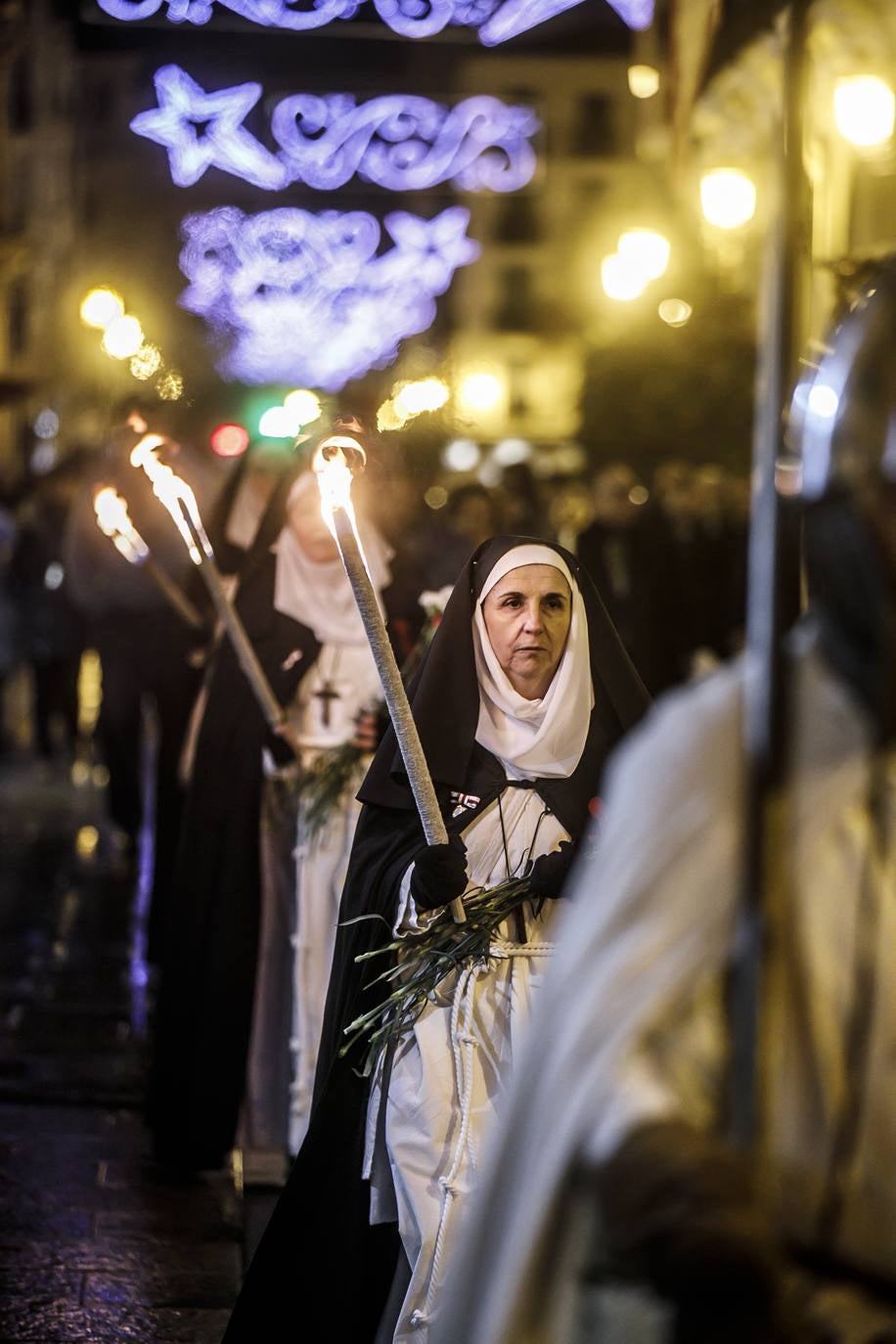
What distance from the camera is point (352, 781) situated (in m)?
6.95

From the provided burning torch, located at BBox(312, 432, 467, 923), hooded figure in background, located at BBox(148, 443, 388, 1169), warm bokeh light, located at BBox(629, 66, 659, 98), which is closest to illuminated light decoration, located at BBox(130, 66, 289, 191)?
hooded figure in background, located at BBox(148, 443, 388, 1169)

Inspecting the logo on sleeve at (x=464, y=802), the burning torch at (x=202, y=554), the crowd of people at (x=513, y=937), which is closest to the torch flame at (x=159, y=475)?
the burning torch at (x=202, y=554)

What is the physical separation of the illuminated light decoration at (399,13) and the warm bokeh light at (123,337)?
2.18 m

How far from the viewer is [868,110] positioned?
998 cm

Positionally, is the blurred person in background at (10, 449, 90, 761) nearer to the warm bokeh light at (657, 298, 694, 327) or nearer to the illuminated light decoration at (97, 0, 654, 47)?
the warm bokeh light at (657, 298, 694, 327)

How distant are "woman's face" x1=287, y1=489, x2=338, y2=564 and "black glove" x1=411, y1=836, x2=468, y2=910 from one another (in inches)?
118

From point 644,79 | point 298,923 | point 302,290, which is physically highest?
point 644,79

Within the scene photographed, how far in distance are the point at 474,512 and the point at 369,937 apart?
26.0 feet

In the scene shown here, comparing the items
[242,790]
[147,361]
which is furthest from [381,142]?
[242,790]

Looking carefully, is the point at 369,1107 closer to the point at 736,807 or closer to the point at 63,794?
the point at 736,807

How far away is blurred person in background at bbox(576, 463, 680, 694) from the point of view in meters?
14.5

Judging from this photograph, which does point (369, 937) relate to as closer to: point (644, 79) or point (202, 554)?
point (202, 554)

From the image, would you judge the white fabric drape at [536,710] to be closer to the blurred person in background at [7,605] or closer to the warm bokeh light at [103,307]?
the warm bokeh light at [103,307]

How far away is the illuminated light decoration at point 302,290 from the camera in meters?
11.9
